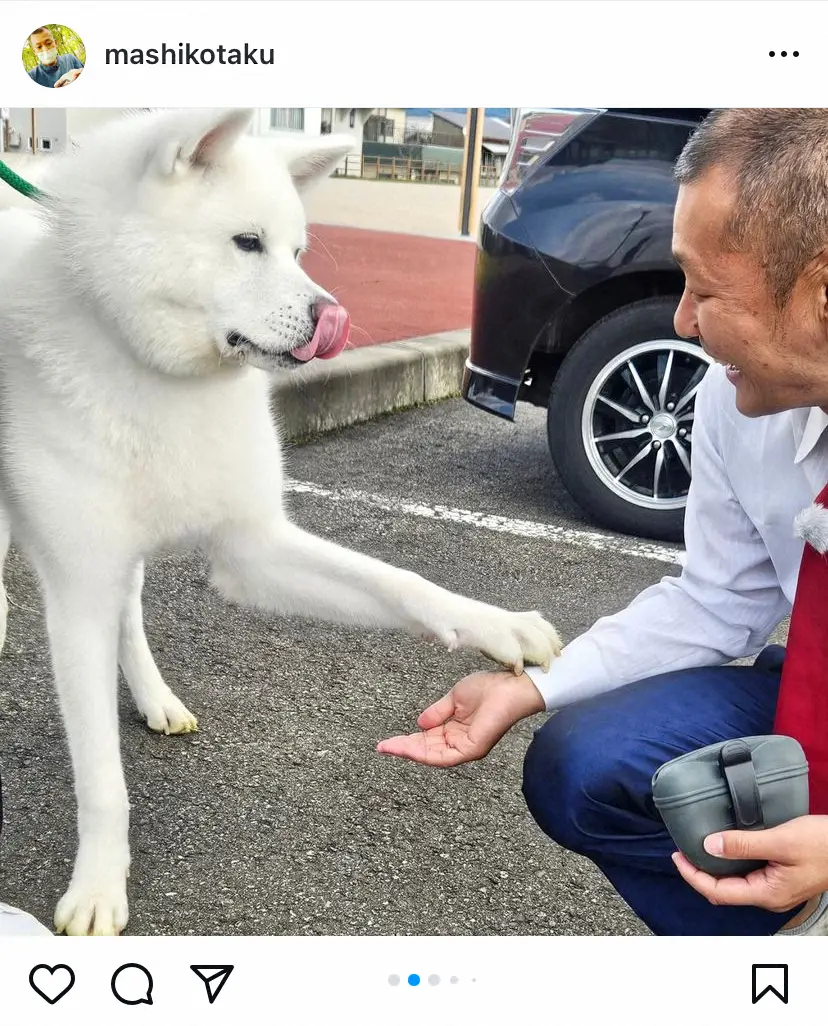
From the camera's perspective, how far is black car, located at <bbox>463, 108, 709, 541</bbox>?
8.04 ft

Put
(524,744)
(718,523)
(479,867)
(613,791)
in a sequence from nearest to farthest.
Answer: (613,791) → (718,523) → (479,867) → (524,744)

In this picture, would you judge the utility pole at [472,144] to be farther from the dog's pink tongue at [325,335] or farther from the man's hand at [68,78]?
the man's hand at [68,78]

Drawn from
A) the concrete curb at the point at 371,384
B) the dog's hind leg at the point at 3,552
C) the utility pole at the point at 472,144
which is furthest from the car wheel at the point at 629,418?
the dog's hind leg at the point at 3,552

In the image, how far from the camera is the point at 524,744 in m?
1.87

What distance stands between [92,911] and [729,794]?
2.51 feet

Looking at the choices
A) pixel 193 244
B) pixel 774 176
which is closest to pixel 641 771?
pixel 774 176

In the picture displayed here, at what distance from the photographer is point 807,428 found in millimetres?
1220

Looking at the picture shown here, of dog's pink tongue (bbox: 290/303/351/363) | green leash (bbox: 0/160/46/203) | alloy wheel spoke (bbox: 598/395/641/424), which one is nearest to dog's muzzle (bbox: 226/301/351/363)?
dog's pink tongue (bbox: 290/303/351/363)

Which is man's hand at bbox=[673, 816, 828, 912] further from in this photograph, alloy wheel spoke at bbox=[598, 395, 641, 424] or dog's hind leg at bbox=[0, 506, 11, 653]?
alloy wheel spoke at bbox=[598, 395, 641, 424]

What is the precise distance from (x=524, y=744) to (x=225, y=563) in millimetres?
605
